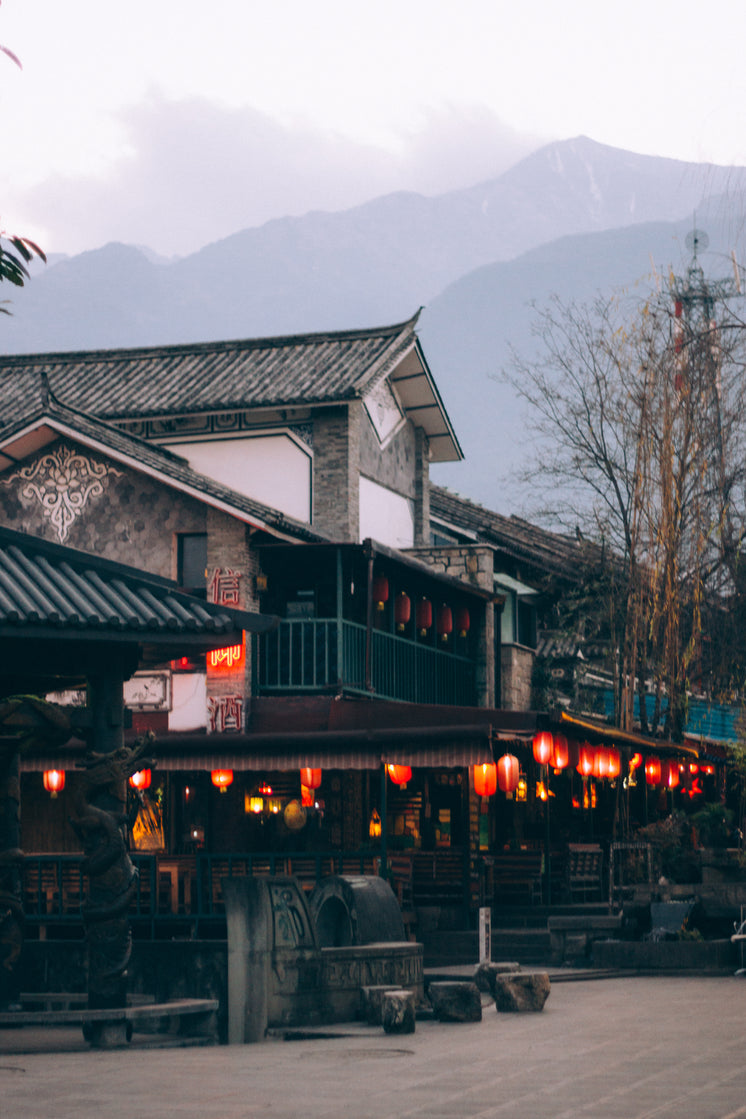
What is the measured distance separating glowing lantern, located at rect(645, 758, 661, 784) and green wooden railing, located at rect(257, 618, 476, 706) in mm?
4853

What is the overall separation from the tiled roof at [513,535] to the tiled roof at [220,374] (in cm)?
481

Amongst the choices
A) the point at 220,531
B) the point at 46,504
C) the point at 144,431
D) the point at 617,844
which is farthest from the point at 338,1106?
the point at 144,431

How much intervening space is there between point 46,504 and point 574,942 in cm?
1195

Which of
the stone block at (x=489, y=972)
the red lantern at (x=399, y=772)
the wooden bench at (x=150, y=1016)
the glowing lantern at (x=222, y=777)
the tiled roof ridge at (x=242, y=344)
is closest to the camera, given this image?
the wooden bench at (x=150, y=1016)

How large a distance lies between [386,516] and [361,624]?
4.46 metres

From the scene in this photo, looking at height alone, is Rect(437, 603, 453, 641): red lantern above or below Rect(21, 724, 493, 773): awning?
above

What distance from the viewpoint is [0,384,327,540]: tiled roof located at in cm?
2338

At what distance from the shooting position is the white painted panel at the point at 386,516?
1098 inches

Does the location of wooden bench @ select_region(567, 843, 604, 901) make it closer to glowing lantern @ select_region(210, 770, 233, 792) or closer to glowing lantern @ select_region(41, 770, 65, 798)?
glowing lantern @ select_region(210, 770, 233, 792)

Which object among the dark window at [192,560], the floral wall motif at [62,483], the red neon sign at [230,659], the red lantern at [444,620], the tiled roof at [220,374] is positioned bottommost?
the red neon sign at [230,659]

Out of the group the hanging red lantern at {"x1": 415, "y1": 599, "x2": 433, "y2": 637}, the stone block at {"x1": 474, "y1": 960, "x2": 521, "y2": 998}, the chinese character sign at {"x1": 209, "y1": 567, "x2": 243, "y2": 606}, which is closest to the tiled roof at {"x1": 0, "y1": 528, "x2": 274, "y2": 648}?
the stone block at {"x1": 474, "y1": 960, "x2": 521, "y2": 998}

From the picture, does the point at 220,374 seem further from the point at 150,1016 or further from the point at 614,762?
the point at 150,1016

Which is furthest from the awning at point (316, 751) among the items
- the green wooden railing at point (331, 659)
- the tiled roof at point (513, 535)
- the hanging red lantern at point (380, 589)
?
the tiled roof at point (513, 535)

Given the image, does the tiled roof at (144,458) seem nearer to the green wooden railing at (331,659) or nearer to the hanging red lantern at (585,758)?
the green wooden railing at (331,659)
